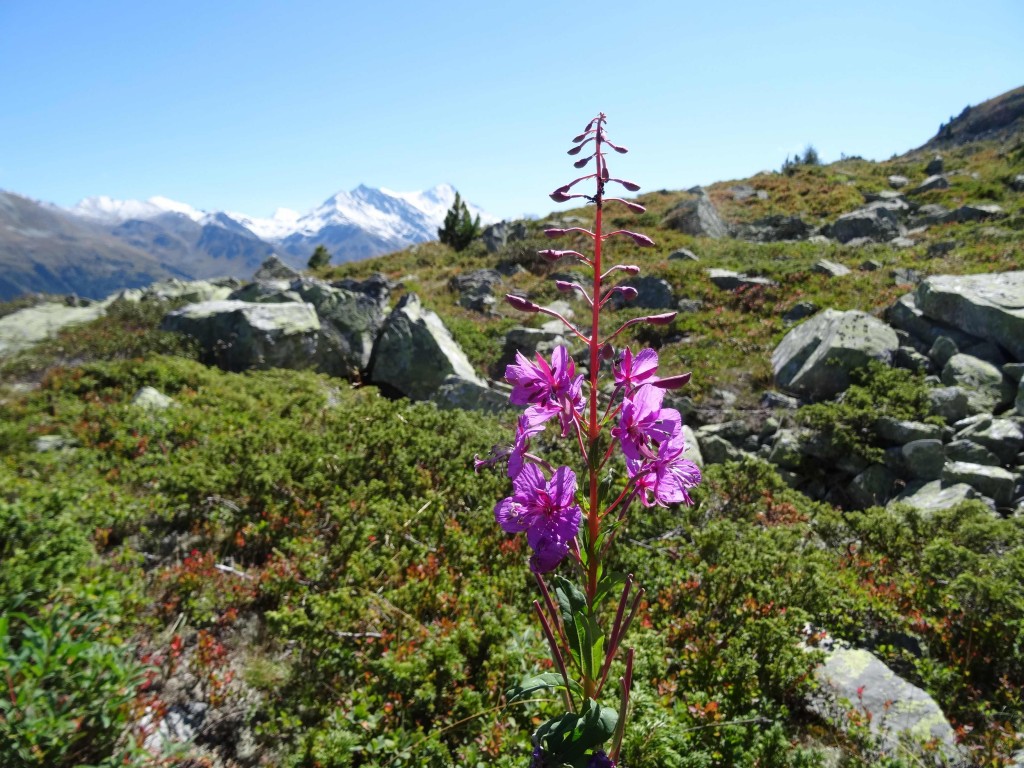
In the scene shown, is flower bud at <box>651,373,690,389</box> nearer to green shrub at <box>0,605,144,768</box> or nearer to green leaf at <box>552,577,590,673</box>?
green leaf at <box>552,577,590,673</box>

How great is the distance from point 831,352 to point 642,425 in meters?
9.35

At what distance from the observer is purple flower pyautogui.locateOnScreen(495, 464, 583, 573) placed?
A: 1587 mm

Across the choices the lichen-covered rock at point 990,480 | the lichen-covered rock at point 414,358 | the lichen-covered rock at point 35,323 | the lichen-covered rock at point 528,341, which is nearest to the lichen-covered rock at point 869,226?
the lichen-covered rock at point 528,341

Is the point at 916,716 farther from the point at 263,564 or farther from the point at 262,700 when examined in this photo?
the point at 263,564

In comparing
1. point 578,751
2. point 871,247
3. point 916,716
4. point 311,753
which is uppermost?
point 871,247

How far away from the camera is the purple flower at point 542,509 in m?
1.59

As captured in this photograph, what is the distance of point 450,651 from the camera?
3.33 metres

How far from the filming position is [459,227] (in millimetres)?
31781

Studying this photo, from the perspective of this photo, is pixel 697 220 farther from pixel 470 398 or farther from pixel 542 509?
pixel 542 509

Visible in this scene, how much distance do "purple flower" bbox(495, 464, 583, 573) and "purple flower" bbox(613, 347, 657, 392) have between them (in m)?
0.37

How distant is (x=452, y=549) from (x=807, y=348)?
8.68 meters

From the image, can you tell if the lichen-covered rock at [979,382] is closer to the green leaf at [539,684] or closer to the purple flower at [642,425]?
the purple flower at [642,425]

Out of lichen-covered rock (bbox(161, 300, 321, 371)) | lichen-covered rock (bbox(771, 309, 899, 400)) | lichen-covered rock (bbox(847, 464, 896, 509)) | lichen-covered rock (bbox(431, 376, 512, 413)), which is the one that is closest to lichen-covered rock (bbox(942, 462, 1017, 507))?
lichen-covered rock (bbox(847, 464, 896, 509))

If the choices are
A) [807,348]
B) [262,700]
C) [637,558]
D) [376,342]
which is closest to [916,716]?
[637,558]
